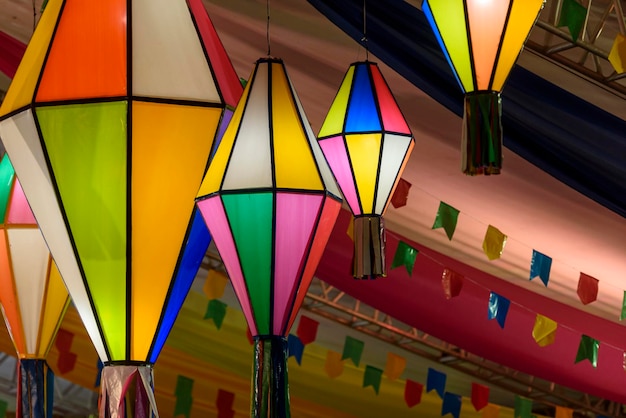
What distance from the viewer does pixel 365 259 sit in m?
2.19

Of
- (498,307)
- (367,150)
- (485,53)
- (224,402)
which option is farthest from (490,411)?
(485,53)

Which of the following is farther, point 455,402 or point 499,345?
point 455,402

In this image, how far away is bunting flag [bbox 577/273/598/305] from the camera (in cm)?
461

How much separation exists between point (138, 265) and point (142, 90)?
0.17m

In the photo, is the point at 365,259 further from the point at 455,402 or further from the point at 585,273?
the point at 455,402

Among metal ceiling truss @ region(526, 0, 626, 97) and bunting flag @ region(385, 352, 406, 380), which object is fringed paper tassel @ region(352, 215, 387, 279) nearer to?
metal ceiling truss @ region(526, 0, 626, 97)

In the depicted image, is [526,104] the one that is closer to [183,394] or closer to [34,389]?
[34,389]

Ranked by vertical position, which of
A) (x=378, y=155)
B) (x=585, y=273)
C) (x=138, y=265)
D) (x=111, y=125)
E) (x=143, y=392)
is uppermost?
(x=585, y=273)

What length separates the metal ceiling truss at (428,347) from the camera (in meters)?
8.42

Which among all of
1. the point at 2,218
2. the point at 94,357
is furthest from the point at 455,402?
the point at 2,218

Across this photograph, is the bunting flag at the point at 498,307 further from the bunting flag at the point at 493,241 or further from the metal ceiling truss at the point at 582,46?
the metal ceiling truss at the point at 582,46

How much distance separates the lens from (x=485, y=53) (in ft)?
5.02

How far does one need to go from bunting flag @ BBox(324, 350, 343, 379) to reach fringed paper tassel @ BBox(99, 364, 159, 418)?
5751mm

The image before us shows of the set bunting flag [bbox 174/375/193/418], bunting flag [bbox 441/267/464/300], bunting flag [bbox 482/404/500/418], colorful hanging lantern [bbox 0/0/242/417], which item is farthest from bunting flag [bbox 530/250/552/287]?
colorful hanging lantern [bbox 0/0/242/417]
